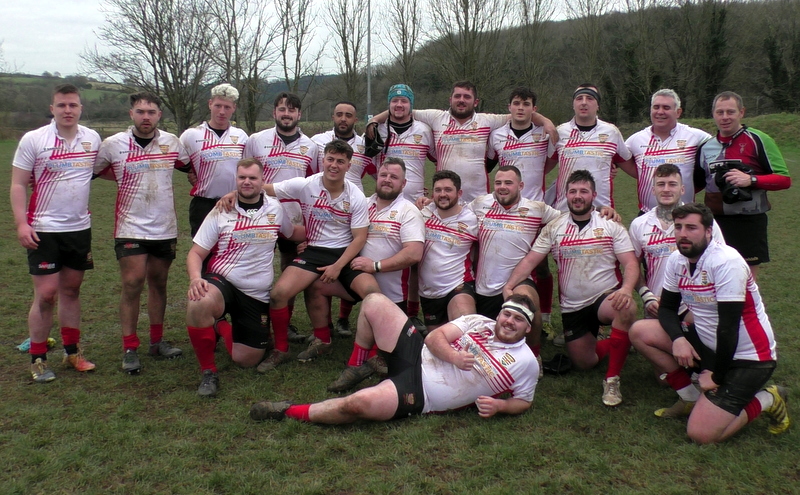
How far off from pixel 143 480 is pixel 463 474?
1782 mm

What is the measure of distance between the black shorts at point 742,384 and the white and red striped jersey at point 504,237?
1912 millimetres

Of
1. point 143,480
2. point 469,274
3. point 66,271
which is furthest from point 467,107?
point 143,480

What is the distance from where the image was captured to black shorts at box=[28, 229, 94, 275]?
4535 millimetres

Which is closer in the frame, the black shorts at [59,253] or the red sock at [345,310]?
the black shorts at [59,253]

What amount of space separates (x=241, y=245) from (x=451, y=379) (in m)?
2.07

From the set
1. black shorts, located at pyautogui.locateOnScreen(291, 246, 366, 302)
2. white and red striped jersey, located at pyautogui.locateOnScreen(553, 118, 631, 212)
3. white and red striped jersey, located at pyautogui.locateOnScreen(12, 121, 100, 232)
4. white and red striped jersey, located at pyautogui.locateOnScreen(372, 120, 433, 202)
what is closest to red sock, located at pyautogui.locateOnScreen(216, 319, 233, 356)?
black shorts, located at pyautogui.locateOnScreen(291, 246, 366, 302)

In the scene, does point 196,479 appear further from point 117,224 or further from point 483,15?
point 483,15

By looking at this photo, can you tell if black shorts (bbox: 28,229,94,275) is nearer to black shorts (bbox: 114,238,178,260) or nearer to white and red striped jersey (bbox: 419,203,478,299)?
black shorts (bbox: 114,238,178,260)

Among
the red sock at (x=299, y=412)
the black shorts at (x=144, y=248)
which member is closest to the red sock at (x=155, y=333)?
the black shorts at (x=144, y=248)

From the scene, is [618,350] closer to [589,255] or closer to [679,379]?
[679,379]

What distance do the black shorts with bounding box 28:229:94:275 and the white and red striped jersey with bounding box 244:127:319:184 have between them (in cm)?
163

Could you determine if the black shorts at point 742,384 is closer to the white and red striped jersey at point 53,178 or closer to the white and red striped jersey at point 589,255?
the white and red striped jersey at point 589,255

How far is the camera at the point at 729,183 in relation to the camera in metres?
4.65

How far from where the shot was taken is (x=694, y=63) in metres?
37.6
